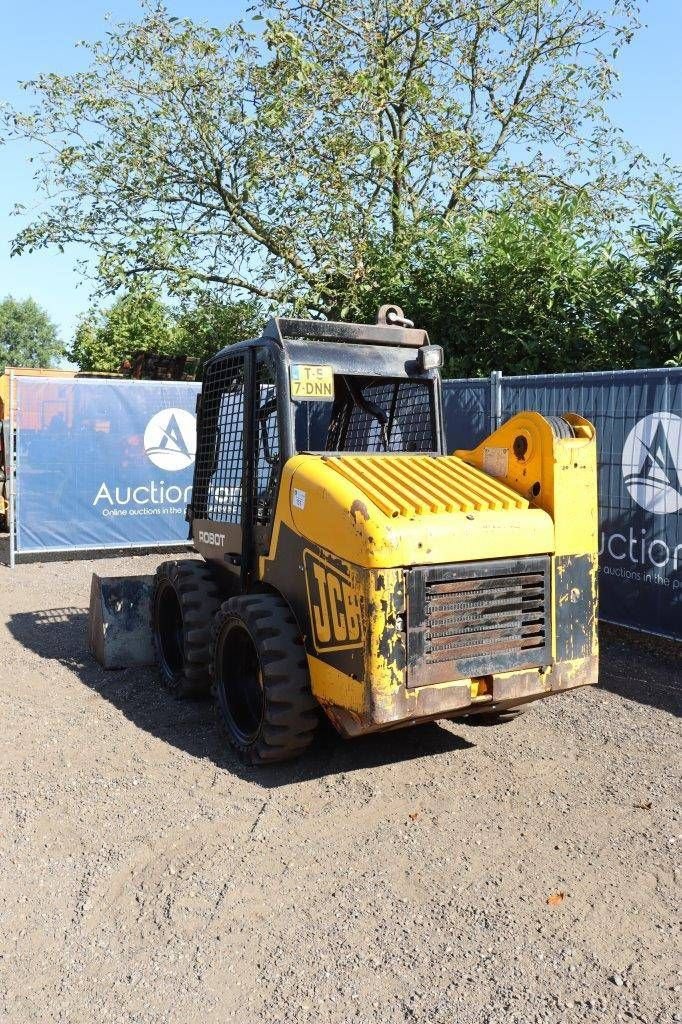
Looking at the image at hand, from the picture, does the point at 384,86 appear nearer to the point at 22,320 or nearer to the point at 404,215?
the point at 404,215

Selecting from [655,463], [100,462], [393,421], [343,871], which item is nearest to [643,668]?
[655,463]

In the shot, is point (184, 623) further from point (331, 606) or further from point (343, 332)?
point (343, 332)

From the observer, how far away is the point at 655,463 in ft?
24.0

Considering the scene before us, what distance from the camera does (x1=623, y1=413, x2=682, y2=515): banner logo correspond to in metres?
7.15

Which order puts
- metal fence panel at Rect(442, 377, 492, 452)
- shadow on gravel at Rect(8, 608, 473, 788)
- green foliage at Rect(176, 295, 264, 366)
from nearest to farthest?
1. shadow on gravel at Rect(8, 608, 473, 788)
2. metal fence panel at Rect(442, 377, 492, 452)
3. green foliage at Rect(176, 295, 264, 366)

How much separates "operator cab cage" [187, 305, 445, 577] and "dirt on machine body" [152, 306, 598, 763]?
0.01 m

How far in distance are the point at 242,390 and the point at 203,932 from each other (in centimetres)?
347

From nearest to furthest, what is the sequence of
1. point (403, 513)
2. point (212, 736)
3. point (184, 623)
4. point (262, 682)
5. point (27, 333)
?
point (403, 513)
point (262, 682)
point (212, 736)
point (184, 623)
point (27, 333)

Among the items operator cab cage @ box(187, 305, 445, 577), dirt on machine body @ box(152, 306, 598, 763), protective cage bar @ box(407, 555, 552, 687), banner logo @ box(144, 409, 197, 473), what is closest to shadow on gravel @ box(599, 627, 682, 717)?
dirt on machine body @ box(152, 306, 598, 763)

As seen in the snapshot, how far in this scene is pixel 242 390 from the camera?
5922 mm

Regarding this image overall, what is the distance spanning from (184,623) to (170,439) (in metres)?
7.33

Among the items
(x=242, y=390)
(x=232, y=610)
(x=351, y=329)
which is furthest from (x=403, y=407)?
(x=232, y=610)

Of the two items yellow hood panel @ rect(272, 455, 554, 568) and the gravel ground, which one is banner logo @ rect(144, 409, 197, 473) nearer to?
the gravel ground

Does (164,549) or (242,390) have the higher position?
(242,390)
